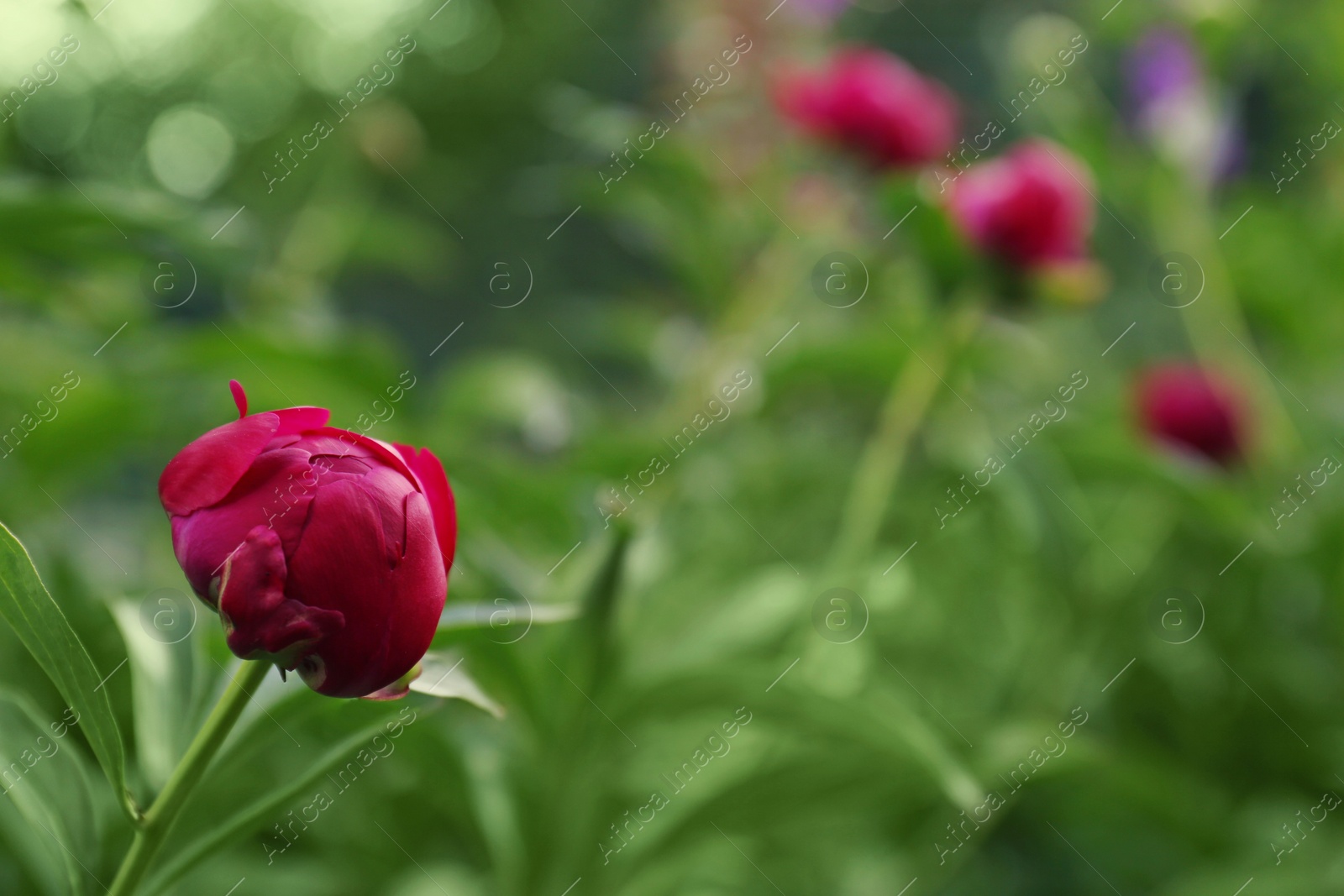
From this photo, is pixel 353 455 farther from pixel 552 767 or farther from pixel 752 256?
pixel 752 256

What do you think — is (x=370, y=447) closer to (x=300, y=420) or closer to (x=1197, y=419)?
(x=300, y=420)

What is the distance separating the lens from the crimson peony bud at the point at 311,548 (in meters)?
0.24

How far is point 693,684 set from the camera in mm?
514

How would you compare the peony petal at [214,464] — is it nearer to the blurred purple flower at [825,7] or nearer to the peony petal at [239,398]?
the peony petal at [239,398]

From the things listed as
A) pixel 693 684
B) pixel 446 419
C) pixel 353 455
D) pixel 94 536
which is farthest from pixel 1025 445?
pixel 94 536

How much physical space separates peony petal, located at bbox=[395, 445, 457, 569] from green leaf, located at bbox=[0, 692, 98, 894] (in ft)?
0.48

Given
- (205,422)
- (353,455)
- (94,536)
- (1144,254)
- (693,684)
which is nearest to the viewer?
(353,455)

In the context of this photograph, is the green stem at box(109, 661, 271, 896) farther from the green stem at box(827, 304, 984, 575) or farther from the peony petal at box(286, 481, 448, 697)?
the green stem at box(827, 304, 984, 575)

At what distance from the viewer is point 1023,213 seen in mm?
655

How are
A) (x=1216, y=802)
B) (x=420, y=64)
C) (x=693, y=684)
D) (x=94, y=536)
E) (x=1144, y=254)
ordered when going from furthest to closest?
(x=420, y=64)
(x=1144, y=254)
(x=94, y=536)
(x=1216, y=802)
(x=693, y=684)

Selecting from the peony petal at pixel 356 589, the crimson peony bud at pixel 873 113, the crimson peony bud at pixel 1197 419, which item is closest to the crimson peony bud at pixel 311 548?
the peony petal at pixel 356 589

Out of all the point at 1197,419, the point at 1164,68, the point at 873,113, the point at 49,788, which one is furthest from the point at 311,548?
the point at 1164,68

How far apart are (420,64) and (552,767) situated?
4908 mm

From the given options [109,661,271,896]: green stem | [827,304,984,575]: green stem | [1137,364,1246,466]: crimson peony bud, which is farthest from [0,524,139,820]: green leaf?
[1137,364,1246,466]: crimson peony bud
